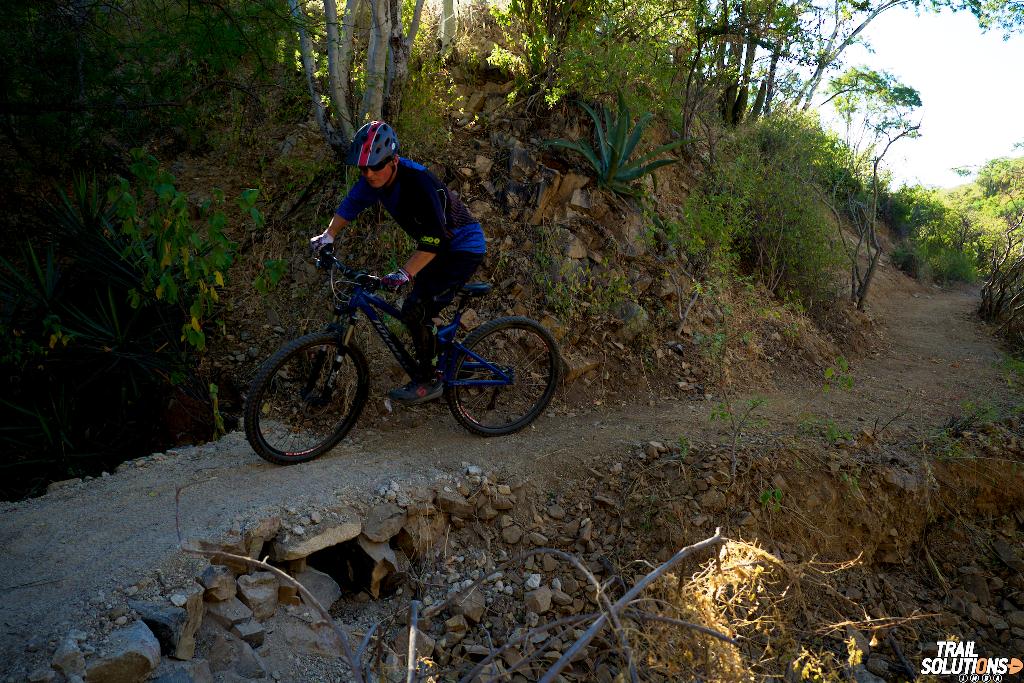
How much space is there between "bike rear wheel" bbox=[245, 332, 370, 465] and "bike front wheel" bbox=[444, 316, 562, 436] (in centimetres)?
74

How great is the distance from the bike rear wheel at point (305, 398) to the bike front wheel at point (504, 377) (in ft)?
2.41

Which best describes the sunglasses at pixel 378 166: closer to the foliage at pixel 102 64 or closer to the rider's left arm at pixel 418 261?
the rider's left arm at pixel 418 261

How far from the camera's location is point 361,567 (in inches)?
158

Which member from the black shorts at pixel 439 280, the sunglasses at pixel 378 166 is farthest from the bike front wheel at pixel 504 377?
the sunglasses at pixel 378 166

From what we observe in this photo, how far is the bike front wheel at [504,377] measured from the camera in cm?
496

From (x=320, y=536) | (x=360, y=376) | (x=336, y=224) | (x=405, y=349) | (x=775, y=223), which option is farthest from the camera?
(x=775, y=223)

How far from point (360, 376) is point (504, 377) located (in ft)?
3.67

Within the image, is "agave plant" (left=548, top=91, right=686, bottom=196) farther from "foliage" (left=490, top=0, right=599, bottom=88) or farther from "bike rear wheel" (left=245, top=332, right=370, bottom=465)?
"bike rear wheel" (left=245, top=332, right=370, bottom=465)

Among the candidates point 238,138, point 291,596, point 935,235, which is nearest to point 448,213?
point 291,596

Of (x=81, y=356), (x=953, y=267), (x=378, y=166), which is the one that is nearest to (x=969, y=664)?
(x=378, y=166)

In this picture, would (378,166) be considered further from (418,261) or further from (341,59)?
(341,59)

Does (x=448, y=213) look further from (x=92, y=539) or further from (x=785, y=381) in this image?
(x=785, y=381)

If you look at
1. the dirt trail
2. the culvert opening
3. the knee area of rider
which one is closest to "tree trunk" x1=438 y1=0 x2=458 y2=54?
the knee area of rider

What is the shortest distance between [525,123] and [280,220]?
290 centimetres
